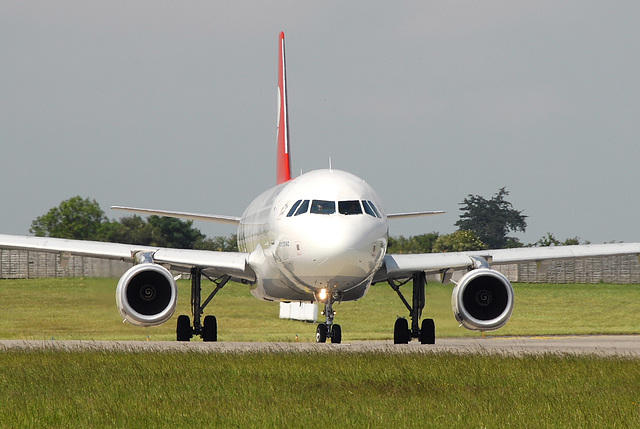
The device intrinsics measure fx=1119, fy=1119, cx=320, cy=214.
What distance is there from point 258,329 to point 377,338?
8009mm

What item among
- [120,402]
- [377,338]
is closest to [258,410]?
[120,402]

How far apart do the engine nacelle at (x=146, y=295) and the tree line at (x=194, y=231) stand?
33.7m

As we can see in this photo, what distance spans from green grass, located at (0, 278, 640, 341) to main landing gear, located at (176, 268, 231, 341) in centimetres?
180

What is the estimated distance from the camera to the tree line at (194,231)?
63.9m

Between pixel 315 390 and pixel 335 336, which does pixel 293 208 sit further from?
pixel 315 390

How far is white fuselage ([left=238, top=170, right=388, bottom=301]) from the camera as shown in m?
21.4

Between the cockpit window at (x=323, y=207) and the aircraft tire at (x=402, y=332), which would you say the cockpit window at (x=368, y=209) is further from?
the aircraft tire at (x=402, y=332)

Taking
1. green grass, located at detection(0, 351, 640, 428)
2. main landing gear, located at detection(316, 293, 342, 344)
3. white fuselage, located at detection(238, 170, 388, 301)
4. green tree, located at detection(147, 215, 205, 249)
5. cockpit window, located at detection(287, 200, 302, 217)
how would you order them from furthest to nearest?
green tree, located at detection(147, 215, 205, 249) → main landing gear, located at detection(316, 293, 342, 344) → cockpit window, located at detection(287, 200, 302, 217) → white fuselage, located at detection(238, 170, 388, 301) → green grass, located at detection(0, 351, 640, 428)

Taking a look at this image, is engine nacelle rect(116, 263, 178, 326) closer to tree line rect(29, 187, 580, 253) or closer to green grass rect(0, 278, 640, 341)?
green grass rect(0, 278, 640, 341)

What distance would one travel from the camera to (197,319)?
27141 mm

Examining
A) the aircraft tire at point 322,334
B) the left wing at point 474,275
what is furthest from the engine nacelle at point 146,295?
the left wing at point 474,275

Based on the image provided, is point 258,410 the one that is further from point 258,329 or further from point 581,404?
point 258,329

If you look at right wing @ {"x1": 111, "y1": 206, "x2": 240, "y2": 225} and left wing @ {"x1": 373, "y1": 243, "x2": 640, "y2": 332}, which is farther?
right wing @ {"x1": 111, "y1": 206, "x2": 240, "y2": 225}

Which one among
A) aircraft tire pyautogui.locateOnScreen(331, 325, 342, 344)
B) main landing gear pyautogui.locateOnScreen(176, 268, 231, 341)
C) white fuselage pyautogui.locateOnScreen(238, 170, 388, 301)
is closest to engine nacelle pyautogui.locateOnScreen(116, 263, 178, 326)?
white fuselage pyautogui.locateOnScreen(238, 170, 388, 301)
